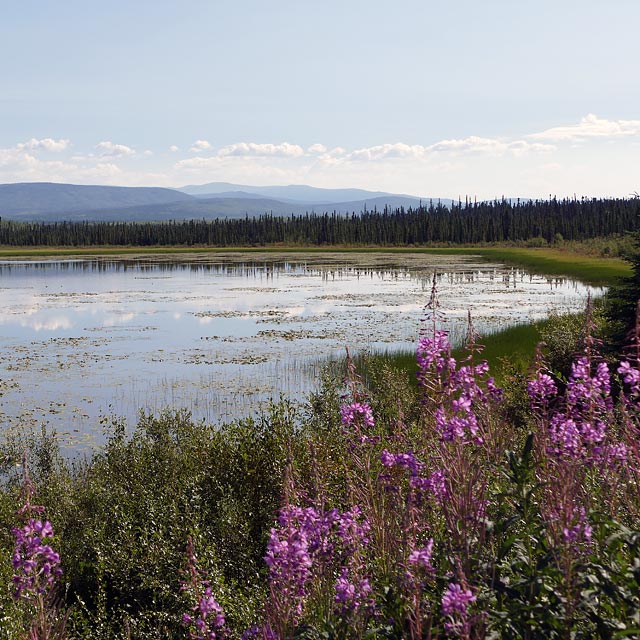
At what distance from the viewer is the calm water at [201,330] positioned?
21891 mm

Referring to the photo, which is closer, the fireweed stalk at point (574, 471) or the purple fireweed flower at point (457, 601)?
the purple fireweed flower at point (457, 601)

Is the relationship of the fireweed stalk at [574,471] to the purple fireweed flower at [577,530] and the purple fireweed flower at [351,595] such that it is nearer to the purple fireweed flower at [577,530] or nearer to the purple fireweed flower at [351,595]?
the purple fireweed flower at [577,530]

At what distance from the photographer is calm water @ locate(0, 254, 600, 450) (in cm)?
2189

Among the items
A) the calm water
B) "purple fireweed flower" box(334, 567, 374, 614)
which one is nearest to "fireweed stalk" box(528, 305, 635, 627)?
"purple fireweed flower" box(334, 567, 374, 614)

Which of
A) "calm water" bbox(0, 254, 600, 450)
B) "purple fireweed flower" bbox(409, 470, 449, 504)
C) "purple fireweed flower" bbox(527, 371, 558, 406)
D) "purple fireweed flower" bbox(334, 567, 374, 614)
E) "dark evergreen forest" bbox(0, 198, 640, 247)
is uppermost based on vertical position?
"dark evergreen forest" bbox(0, 198, 640, 247)

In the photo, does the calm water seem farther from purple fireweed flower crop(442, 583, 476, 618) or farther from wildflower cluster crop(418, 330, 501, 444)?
purple fireweed flower crop(442, 583, 476, 618)

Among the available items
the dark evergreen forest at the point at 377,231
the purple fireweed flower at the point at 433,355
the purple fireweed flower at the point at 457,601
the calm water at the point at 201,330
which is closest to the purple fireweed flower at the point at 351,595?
the purple fireweed flower at the point at 457,601

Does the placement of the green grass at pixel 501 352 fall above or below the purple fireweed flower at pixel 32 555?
below

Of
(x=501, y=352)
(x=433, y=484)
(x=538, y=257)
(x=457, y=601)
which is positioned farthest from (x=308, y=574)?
(x=538, y=257)

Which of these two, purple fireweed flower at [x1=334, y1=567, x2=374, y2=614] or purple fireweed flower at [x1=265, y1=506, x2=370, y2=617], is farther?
purple fireweed flower at [x1=265, y1=506, x2=370, y2=617]

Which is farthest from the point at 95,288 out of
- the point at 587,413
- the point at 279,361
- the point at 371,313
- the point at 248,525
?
the point at 587,413

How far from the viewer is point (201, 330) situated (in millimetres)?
35125

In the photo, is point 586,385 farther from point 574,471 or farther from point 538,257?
→ point 538,257

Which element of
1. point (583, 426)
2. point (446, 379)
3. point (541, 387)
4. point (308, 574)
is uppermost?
point (446, 379)
